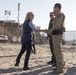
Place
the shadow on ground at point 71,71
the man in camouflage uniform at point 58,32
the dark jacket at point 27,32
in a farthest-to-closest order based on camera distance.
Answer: the dark jacket at point 27,32
the shadow on ground at point 71,71
the man in camouflage uniform at point 58,32

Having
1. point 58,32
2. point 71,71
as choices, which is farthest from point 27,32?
point 71,71

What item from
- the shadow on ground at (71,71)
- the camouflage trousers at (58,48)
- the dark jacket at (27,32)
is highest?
the dark jacket at (27,32)

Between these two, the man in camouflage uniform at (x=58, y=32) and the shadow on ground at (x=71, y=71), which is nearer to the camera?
the man in camouflage uniform at (x=58, y=32)

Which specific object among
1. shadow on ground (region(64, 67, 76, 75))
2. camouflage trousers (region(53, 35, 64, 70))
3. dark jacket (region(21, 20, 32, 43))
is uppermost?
dark jacket (region(21, 20, 32, 43))

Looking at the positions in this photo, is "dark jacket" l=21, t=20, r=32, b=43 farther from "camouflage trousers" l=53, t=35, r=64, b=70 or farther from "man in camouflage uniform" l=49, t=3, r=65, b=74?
"camouflage trousers" l=53, t=35, r=64, b=70

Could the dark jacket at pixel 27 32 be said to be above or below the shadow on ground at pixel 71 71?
above

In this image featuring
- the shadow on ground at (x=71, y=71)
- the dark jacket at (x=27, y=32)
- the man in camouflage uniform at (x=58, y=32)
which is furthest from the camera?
the dark jacket at (x=27, y=32)

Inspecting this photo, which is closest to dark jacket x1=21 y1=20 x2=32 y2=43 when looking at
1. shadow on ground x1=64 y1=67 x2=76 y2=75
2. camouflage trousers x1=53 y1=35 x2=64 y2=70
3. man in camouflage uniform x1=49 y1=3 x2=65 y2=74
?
man in camouflage uniform x1=49 y1=3 x2=65 y2=74

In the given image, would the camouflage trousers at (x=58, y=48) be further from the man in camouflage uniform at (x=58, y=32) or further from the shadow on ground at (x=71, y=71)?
the shadow on ground at (x=71, y=71)

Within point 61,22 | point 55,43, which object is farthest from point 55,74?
point 61,22

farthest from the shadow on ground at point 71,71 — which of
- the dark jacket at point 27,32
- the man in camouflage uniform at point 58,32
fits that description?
the dark jacket at point 27,32

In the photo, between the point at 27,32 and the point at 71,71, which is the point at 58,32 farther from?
the point at 71,71

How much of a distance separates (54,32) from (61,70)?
3.63 ft

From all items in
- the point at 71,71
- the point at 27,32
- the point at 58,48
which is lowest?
the point at 71,71
